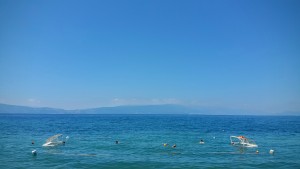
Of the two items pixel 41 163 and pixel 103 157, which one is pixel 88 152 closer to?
pixel 103 157

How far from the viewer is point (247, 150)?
43031mm

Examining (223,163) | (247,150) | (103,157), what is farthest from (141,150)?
(247,150)

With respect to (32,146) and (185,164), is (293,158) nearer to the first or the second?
(185,164)

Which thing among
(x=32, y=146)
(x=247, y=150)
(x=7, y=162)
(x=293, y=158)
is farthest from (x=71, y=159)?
(x=293, y=158)

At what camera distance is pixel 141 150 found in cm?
4191

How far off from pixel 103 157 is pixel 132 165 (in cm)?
613

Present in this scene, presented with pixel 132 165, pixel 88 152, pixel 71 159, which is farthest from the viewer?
pixel 88 152

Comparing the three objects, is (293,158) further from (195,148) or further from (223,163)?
(195,148)

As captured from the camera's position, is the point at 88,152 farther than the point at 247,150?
No

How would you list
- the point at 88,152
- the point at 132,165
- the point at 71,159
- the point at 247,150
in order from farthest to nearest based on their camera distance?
1. the point at 247,150
2. the point at 88,152
3. the point at 71,159
4. the point at 132,165

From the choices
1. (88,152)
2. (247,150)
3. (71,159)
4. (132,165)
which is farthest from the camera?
(247,150)

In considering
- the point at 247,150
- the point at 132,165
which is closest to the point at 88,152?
the point at 132,165

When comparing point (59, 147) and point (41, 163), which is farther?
point (59, 147)

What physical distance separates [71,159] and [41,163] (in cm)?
390
